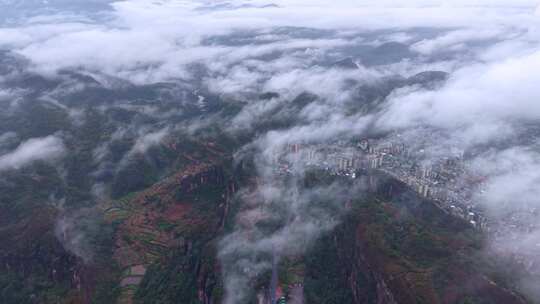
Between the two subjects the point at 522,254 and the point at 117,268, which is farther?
the point at 117,268

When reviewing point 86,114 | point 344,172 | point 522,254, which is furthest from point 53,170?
point 522,254

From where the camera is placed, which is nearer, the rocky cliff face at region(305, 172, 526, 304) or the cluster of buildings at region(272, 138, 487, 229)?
the rocky cliff face at region(305, 172, 526, 304)

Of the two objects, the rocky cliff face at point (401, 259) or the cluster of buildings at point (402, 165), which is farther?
the cluster of buildings at point (402, 165)

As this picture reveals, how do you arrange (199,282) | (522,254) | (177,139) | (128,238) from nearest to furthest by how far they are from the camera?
(522,254)
(199,282)
(128,238)
(177,139)

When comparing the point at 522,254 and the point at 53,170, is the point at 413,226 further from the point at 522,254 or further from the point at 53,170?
the point at 53,170

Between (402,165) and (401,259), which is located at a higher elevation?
(401,259)

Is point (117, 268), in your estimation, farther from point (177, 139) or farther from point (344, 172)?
point (177, 139)

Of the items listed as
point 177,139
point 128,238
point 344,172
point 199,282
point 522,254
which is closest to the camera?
point 522,254

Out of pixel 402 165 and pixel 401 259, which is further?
pixel 402 165

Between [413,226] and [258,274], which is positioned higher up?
[413,226]
